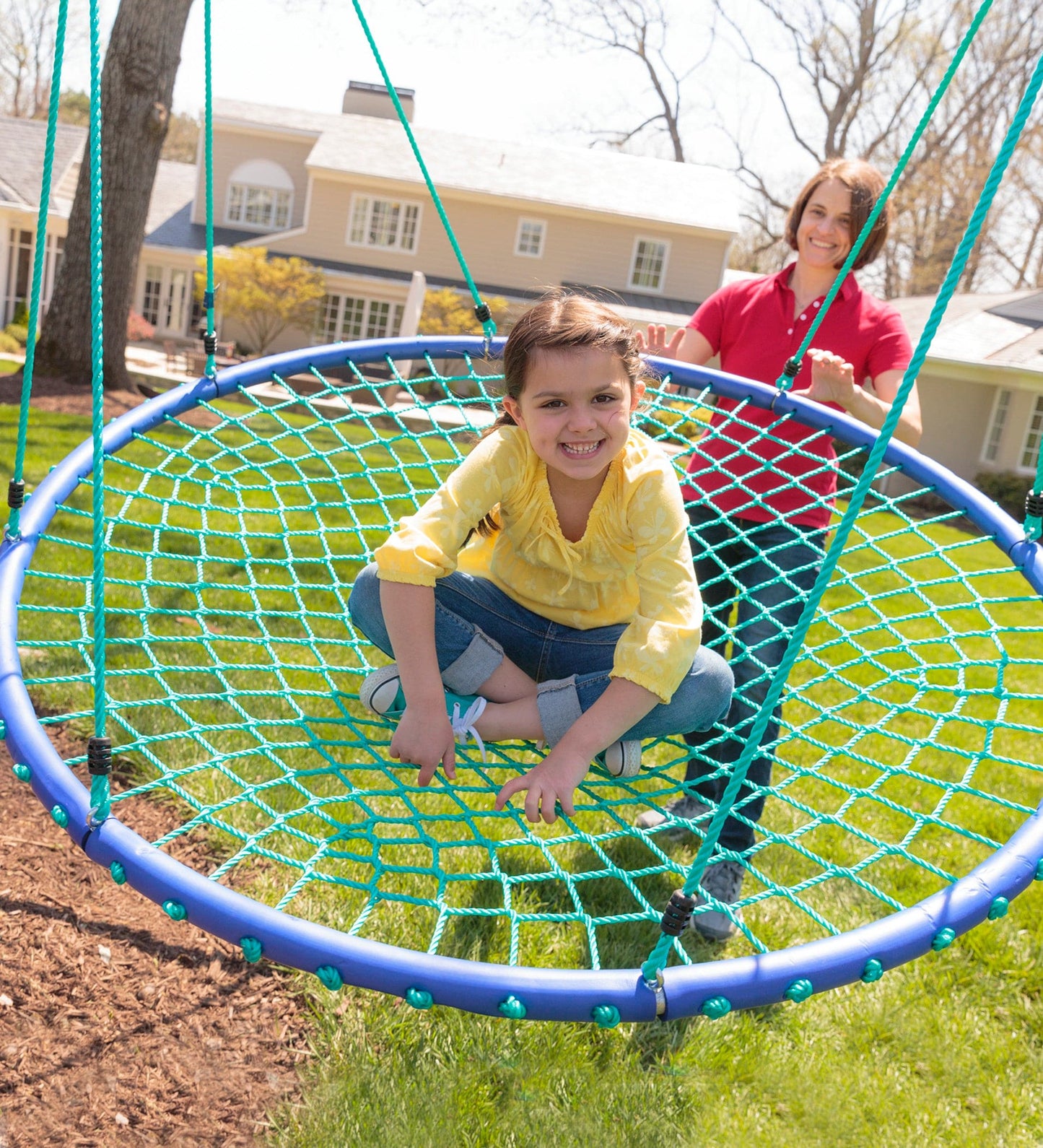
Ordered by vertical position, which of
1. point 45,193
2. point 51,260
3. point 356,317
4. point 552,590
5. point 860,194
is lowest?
point 356,317

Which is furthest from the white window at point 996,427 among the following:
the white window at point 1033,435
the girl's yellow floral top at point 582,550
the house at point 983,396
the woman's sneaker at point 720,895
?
the girl's yellow floral top at point 582,550

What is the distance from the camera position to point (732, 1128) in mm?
1762

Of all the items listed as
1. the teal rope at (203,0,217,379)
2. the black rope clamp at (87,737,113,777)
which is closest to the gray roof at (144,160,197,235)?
the teal rope at (203,0,217,379)

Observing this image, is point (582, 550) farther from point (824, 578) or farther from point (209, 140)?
point (209, 140)

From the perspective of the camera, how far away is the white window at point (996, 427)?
1622cm

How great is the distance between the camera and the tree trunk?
7.46m

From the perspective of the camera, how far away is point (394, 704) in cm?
183

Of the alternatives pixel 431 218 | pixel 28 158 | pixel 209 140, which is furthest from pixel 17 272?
pixel 209 140

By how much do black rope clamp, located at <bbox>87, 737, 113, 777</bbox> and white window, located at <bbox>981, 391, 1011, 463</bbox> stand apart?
16.8 m

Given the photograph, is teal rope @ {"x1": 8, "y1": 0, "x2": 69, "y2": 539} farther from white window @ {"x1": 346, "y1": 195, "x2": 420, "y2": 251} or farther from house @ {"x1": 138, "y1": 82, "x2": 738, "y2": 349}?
white window @ {"x1": 346, "y1": 195, "x2": 420, "y2": 251}

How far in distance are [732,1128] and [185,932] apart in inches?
42.7

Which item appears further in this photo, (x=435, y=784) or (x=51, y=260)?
(x=51, y=260)

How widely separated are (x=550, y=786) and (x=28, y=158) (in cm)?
1970

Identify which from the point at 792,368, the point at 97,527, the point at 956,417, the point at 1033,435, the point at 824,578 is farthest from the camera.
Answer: the point at 956,417
